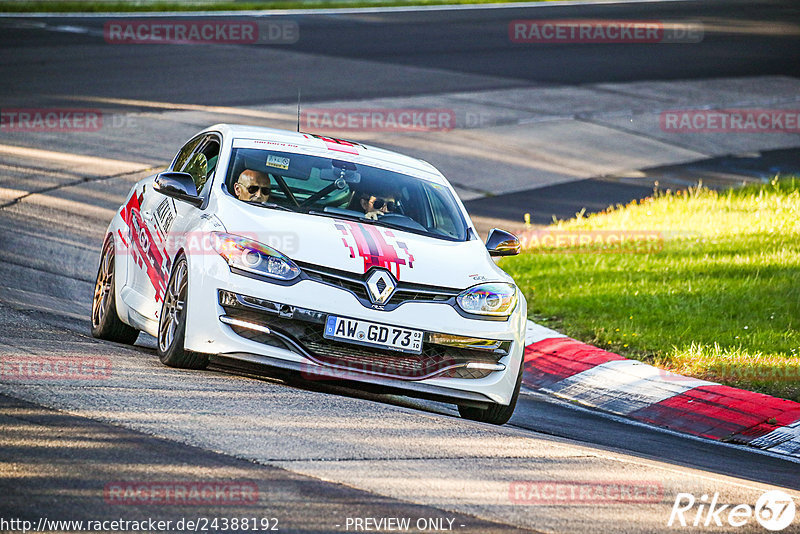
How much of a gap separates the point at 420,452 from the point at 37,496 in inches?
77.6

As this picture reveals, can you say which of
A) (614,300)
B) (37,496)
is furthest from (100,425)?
(614,300)

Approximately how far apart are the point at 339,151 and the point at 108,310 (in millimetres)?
1990

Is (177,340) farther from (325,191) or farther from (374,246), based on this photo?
(325,191)

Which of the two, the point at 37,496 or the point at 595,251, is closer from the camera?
the point at 37,496

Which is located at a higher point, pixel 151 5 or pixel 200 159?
pixel 200 159

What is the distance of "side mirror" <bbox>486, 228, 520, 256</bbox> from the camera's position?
27.6ft

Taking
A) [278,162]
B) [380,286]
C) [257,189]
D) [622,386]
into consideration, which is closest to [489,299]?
[380,286]

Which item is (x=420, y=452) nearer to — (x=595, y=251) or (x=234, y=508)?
(x=234, y=508)

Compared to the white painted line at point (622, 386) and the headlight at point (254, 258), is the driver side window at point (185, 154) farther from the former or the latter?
the white painted line at point (622, 386)

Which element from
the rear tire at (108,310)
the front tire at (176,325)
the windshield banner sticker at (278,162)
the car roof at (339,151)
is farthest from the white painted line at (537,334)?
the front tire at (176,325)

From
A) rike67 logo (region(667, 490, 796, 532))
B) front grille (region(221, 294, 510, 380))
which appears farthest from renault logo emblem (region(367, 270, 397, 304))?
rike67 logo (region(667, 490, 796, 532))

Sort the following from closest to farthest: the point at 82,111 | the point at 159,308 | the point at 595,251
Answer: the point at 159,308, the point at 595,251, the point at 82,111

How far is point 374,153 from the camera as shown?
355 inches

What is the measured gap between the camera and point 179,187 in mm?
7891
